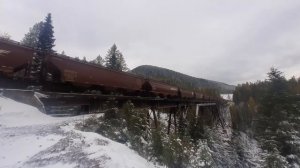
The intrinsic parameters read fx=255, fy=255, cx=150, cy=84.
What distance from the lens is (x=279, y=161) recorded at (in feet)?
52.1

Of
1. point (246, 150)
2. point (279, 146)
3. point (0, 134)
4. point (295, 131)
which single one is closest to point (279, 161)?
point (279, 146)

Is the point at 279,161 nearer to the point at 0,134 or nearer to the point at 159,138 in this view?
the point at 159,138

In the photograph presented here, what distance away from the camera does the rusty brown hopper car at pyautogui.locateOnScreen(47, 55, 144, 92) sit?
9.87 metres

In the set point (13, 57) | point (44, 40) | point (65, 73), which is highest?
point (44, 40)

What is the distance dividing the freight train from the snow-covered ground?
1.62 metres

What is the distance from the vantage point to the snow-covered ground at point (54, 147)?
6.22m

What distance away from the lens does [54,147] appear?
7.01 metres

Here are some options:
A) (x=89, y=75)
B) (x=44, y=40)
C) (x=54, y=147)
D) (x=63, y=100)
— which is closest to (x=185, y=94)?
(x=89, y=75)

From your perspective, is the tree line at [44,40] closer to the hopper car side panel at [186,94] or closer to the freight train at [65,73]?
the freight train at [65,73]

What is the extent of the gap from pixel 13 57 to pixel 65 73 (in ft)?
6.40

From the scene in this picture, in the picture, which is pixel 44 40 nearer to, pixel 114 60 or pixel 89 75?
pixel 114 60

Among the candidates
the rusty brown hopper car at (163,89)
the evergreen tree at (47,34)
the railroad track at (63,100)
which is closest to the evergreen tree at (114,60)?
the evergreen tree at (47,34)

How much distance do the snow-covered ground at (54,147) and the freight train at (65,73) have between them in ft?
5.31

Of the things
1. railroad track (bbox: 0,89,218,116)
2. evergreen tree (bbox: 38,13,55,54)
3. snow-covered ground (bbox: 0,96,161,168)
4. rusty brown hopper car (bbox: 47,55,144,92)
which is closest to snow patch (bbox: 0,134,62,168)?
snow-covered ground (bbox: 0,96,161,168)
